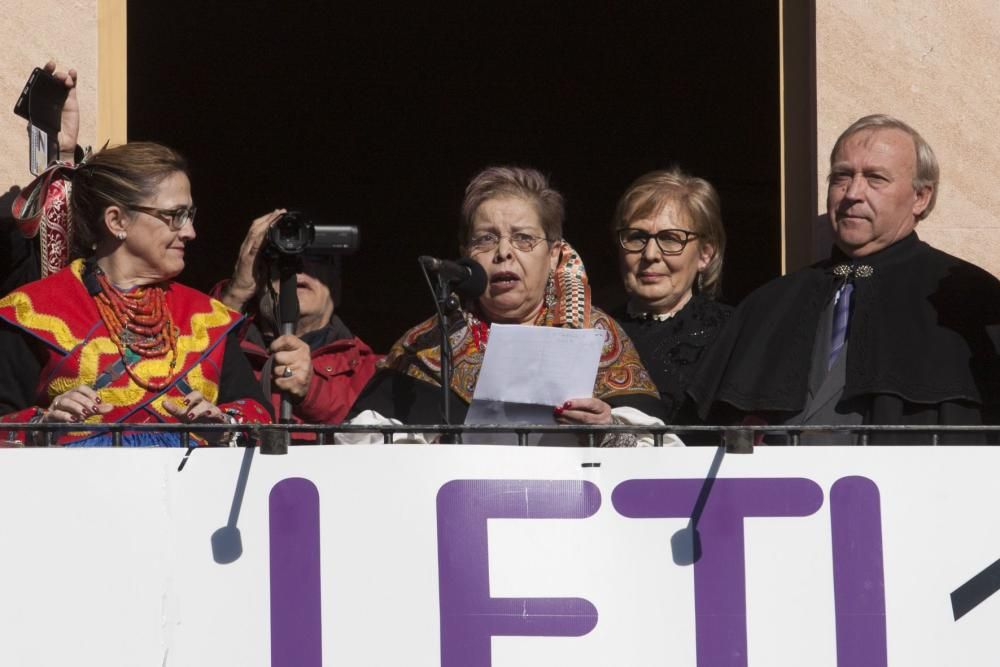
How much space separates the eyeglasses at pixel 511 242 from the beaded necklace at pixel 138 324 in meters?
0.97

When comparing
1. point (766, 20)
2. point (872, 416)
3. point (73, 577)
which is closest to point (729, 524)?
point (872, 416)

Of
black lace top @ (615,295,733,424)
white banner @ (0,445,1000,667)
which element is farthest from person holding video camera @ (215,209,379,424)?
white banner @ (0,445,1000,667)

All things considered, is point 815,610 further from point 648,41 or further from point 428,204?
point 428,204

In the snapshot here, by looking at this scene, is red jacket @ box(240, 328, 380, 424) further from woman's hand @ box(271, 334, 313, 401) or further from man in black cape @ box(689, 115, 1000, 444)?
man in black cape @ box(689, 115, 1000, 444)

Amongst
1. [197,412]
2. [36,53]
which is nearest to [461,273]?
[197,412]

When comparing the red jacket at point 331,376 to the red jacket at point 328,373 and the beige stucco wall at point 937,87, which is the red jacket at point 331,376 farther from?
the beige stucco wall at point 937,87

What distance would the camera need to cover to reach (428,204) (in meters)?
11.7

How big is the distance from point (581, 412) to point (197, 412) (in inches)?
38.5

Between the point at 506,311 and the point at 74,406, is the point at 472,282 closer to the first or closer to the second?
the point at 506,311

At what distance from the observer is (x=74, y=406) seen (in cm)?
431

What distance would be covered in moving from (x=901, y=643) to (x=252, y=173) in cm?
813

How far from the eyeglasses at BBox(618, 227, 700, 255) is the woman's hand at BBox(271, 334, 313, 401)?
1.20 metres

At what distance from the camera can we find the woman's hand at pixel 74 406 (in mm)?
4309

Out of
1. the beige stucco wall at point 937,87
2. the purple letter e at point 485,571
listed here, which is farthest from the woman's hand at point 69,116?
the beige stucco wall at point 937,87
